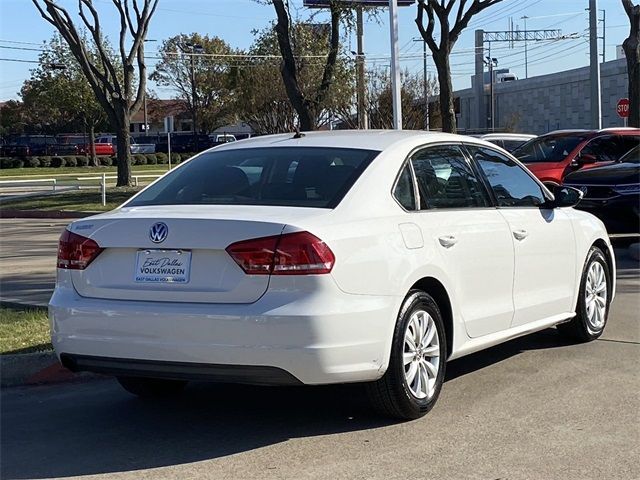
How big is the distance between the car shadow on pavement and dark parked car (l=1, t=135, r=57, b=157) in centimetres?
A: 6280

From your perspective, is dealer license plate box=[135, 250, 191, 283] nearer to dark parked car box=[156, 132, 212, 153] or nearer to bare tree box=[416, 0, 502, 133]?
bare tree box=[416, 0, 502, 133]

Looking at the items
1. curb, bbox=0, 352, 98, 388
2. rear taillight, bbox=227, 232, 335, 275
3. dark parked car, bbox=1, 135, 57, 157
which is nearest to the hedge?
dark parked car, bbox=1, 135, 57, 157

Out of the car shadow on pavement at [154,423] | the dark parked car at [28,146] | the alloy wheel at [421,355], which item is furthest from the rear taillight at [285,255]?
the dark parked car at [28,146]

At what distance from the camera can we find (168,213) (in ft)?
17.1

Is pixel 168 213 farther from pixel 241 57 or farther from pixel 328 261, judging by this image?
pixel 241 57

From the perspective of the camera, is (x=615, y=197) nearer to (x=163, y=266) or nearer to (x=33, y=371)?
(x=33, y=371)

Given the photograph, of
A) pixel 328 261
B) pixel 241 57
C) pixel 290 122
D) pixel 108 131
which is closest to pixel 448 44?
pixel 328 261

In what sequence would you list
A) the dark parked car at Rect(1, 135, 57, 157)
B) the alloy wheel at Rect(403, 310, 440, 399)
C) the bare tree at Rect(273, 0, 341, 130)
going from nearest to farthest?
the alloy wheel at Rect(403, 310, 440, 399) → the bare tree at Rect(273, 0, 341, 130) → the dark parked car at Rect(1, 135, 57, 157)

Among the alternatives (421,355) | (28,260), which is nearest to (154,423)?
(421,355)

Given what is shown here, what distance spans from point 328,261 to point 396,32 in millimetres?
12701

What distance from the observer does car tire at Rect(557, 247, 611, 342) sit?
7.45 meters

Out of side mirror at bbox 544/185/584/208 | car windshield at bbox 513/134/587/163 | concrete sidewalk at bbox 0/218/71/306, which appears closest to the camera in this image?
side mirror at bbox 544/185/584/208

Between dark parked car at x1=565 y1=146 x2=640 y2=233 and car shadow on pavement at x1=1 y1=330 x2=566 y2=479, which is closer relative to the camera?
car shadow on pavement at x1=1 y1=330 x2=566 y2=479

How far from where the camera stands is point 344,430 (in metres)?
5.36
